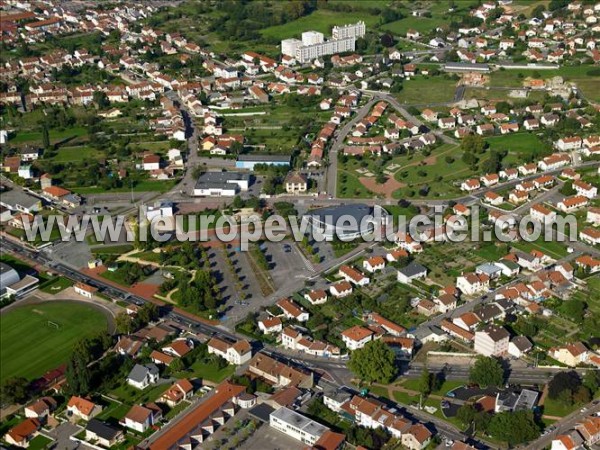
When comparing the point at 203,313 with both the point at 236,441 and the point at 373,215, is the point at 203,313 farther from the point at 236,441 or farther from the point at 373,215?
the point at 373,215

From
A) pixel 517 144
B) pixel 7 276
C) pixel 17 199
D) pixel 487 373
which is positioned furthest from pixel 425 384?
pixel 17 199

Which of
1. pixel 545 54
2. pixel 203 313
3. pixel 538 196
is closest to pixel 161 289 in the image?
pixel 203 313

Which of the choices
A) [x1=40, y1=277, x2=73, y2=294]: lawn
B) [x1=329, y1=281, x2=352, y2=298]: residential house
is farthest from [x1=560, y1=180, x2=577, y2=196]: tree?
[x1=40, y1=277, x2=73, y2=294]: lawn

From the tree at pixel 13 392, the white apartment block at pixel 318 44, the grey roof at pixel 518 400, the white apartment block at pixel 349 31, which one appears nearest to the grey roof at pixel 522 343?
the grey roof at pixel 518 400

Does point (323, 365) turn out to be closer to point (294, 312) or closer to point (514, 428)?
point (294, 312)

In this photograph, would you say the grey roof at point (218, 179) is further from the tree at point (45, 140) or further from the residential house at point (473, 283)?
the residential house at point (473, 283)

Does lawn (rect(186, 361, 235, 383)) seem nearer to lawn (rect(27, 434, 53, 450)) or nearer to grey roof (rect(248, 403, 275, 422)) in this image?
grey roof (rect(248, 403, 275, 422))
